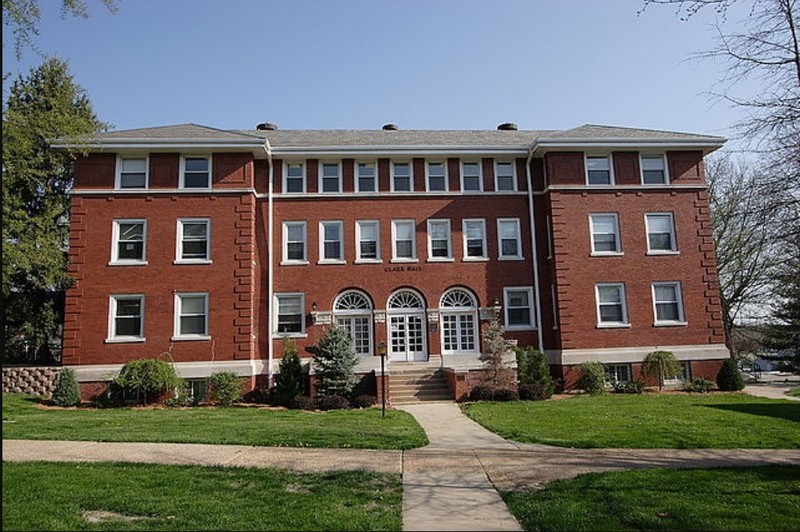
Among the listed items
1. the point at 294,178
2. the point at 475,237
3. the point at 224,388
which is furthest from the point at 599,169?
the point at 224,388

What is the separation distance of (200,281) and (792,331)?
2906 cm

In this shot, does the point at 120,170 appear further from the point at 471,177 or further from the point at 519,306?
the point at 519,306

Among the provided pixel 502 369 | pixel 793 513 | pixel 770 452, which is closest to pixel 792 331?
pixel 502 369

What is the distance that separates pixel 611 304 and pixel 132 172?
19002 mm

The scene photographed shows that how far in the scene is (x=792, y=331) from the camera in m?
30.1

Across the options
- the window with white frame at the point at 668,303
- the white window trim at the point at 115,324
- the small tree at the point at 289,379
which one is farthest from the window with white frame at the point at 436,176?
the white window trim at the point at 115,324

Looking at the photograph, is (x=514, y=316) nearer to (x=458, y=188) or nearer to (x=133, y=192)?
(x=458, y=188)

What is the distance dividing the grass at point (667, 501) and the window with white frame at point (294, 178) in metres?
17.5

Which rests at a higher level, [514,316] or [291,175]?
[291,175]

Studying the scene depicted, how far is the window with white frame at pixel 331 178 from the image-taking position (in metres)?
23.4

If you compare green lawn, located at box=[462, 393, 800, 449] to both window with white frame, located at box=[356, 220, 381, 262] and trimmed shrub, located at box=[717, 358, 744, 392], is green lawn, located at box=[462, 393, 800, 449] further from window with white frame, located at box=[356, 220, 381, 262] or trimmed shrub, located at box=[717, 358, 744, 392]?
window with white frame, located at box=[356, 220, 381, 262]

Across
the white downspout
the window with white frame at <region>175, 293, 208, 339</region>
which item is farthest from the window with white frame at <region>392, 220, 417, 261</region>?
the window with white frame at <region>175, 293, 208, 339</region>

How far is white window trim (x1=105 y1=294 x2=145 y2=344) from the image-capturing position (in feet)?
67.7

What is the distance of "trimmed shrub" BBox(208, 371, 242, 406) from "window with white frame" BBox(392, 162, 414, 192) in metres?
9.68
